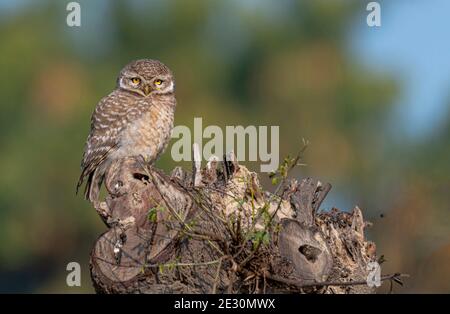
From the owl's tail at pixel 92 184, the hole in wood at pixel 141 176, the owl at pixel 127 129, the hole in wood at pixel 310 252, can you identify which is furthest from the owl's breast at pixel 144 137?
the hole in wood at pixel 310 252

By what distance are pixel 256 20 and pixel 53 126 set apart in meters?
4.59

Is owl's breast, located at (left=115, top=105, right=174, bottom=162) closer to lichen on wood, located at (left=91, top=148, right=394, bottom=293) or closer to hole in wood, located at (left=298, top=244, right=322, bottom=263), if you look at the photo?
lichen on wood, located at (left=91, top=148, right=394, bottom=293)

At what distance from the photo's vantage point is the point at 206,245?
5.71 metres

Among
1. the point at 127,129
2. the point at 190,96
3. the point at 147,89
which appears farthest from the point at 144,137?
the point at 190,96

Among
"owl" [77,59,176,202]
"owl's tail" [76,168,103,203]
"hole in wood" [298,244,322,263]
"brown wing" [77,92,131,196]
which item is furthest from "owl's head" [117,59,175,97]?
"hole in wood" [298,244,322,263]

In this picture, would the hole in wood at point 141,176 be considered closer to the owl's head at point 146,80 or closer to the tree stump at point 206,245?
the tree stump at point 206,245

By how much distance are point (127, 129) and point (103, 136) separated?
7.5 inches

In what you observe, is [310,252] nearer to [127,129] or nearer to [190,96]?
[127,129]

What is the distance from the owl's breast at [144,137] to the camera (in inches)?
308

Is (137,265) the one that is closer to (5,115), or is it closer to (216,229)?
(216,229)

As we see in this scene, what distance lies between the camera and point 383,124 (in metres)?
17.6

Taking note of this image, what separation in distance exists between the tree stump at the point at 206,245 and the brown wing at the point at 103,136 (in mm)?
1658

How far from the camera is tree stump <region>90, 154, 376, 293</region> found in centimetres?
554
